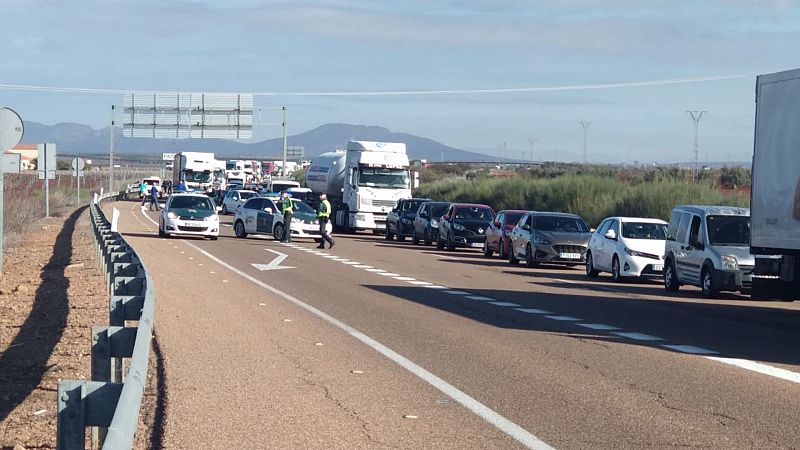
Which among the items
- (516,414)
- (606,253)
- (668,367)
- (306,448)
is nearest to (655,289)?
(606,253)

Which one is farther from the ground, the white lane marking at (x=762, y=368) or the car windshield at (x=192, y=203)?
the car windshield at (x=192, y=203)

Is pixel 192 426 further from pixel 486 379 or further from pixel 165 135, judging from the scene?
pixel 165 135

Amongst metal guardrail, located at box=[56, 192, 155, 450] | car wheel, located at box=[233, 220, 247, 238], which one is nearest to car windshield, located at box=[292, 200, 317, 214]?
car wheel, located at box=[233, 220, 247, 238]

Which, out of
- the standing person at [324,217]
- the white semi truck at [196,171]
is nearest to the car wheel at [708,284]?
the standing person at [324,217]

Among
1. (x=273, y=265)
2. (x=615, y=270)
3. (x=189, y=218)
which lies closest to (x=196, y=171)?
(x=189, y=218)

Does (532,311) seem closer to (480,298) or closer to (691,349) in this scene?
(480,298)

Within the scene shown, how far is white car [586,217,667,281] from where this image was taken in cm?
2802

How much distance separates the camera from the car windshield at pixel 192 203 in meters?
42.7

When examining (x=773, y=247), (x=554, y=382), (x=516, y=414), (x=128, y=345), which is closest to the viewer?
(x=128, y=345)

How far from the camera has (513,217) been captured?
3838 cm

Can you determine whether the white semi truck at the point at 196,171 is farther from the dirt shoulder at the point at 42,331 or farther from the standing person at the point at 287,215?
the dirt shoulder at the point at 42,331

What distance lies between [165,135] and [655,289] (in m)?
56.3

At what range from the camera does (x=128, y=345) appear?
8148 mm

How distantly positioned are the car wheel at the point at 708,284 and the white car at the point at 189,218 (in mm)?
21655
